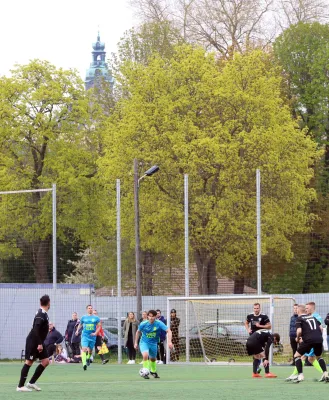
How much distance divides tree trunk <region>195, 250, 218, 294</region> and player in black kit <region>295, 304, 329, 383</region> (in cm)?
1773

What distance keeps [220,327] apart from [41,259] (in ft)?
39.3

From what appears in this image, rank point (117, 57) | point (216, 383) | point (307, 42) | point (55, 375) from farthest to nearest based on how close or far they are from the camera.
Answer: point (117, 57), point (307, 42), point (55, 375), point (216, 383)

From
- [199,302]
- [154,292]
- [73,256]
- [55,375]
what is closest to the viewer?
[55,375]

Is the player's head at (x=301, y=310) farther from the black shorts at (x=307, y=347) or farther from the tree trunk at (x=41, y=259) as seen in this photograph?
the tree trunk at (x=41, y=259)

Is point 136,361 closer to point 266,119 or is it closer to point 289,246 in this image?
point 289,246

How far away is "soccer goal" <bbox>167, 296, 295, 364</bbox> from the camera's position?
32625 millimetres

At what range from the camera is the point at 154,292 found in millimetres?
43625

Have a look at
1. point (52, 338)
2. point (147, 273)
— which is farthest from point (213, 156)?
point (52, 338)

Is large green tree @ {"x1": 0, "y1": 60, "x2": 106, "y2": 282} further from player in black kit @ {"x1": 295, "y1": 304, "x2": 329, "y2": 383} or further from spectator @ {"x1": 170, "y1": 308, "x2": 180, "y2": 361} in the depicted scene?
player in black kit @ {"x1": 295, "y1": 304, "x2": 329, "y2": 383}

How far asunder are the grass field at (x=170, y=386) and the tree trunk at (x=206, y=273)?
11.7m

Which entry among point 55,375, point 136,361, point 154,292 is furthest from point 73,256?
point 55,375

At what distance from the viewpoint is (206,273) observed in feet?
133

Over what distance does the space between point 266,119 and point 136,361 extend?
54.6 ft

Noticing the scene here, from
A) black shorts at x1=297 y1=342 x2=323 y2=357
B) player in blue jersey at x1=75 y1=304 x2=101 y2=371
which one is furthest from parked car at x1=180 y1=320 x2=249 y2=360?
Result: black shorts at x1=297 y1=342 x2=323 y2=357
